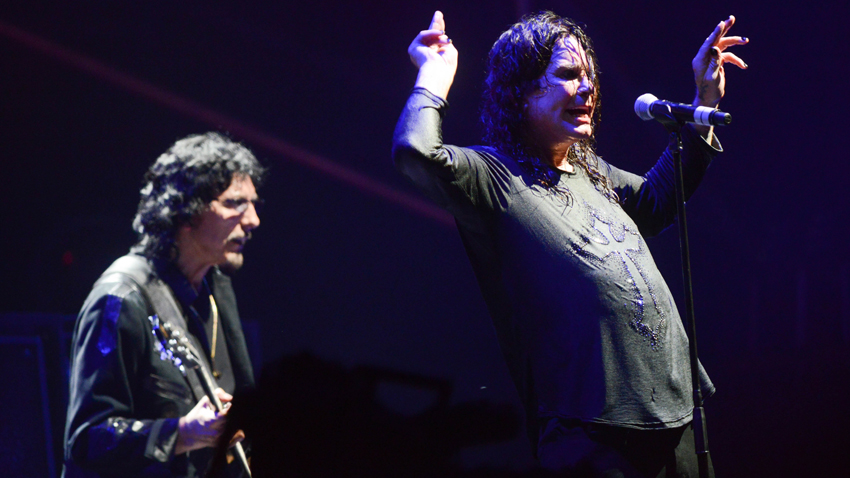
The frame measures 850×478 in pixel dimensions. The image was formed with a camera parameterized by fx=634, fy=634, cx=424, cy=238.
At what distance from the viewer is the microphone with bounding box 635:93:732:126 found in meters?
1.34

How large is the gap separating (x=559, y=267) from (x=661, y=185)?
22.9 inches

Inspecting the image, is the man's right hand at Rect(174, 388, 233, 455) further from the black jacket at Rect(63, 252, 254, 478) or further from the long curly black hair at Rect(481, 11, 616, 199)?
the long curly black hair at Rect(481, 11, 616, 199)

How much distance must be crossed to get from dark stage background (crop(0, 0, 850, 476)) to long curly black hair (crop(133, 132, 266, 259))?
0.09 meters

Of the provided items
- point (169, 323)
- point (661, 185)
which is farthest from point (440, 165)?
point (169, 323)

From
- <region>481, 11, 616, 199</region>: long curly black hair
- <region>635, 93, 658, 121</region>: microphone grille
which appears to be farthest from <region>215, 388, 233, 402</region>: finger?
<region>635, 93, 658, 121</region>: microphone grille

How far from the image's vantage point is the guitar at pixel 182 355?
180 centimetres

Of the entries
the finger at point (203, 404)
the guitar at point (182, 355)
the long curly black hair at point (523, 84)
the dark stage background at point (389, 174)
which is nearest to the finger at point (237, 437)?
the guitar at point (182, 355)

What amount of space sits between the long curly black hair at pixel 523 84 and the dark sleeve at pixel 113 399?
1.10m

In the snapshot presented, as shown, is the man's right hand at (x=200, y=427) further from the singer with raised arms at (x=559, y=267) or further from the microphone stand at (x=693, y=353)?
the microphone stand at (x=693, y=353)

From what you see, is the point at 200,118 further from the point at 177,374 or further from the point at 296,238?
the point at 177,374

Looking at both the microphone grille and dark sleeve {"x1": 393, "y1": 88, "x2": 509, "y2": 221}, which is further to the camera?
the microphone grille

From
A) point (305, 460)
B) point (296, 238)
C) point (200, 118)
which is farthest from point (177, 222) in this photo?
point (305, 460)

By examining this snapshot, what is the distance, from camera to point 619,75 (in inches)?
122

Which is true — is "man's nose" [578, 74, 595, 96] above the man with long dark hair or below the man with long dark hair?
above
